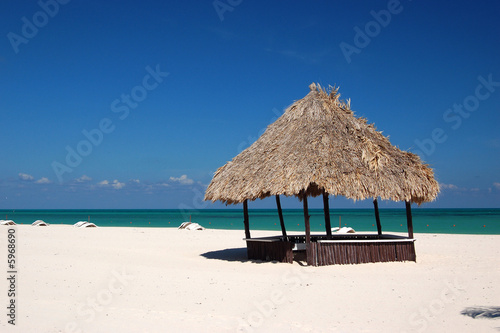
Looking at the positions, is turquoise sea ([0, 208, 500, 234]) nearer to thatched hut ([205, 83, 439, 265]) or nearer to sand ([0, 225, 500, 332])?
thatched hut ([205, 83, 439, 265])

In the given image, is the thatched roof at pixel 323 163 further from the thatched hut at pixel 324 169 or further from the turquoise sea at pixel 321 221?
the turquoise sea at pixel 321 221

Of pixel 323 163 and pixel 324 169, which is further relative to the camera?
pixel 323 163

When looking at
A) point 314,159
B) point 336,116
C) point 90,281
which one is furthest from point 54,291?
point 336,116

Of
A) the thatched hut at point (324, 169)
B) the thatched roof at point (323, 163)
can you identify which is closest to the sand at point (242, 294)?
the thatched hut at point (324, 169)

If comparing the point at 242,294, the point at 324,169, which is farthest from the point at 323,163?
the point at 242,294

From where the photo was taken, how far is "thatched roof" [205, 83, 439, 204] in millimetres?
10766

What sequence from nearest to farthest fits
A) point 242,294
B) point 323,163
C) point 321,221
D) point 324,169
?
point 242,294 → point 324,169 → point 323,163 → point 321,221

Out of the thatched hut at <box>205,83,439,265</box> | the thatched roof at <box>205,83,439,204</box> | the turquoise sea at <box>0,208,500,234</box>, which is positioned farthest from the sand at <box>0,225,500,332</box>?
the turquoise sea at <box>0,208,500,234</box>

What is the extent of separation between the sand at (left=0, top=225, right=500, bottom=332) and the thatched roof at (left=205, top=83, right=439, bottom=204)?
193 cm

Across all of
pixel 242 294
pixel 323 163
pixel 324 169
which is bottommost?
pixel 242 294

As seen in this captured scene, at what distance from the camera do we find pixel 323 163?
430 inches

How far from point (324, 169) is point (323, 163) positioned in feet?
0.68

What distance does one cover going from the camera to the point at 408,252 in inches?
471

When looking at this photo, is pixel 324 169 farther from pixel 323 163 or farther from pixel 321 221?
pixel 321 221
